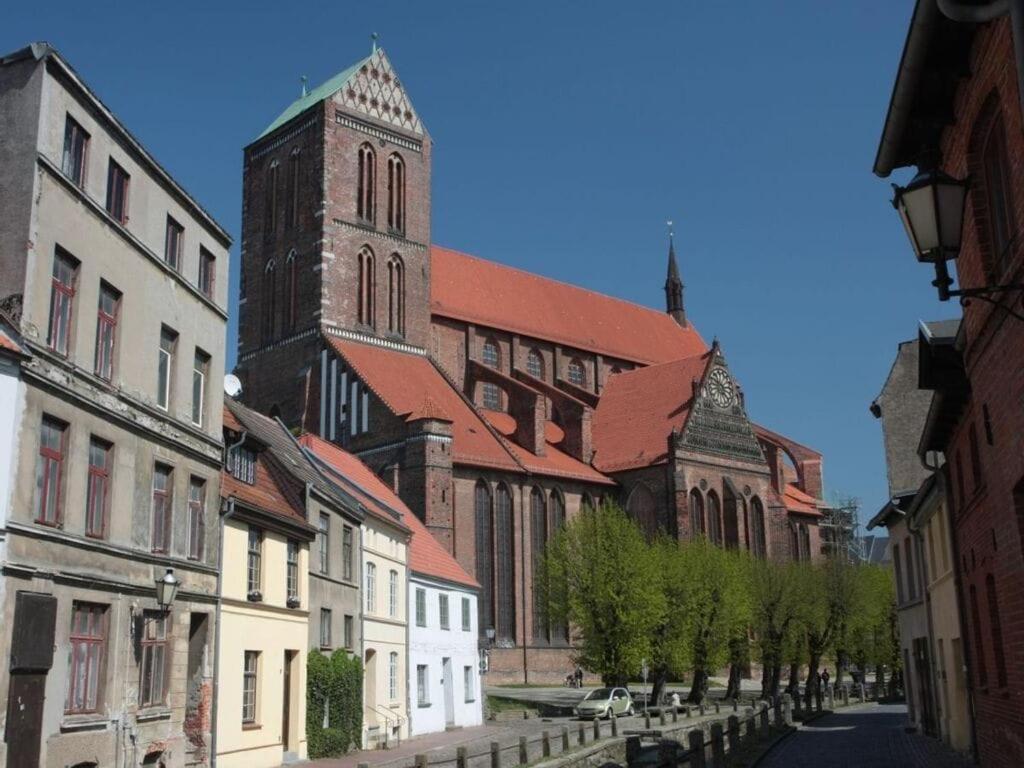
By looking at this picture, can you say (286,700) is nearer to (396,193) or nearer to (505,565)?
(505,565)

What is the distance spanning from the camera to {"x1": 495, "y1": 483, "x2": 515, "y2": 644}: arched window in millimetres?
51531

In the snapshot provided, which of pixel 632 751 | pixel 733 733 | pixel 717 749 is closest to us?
pixel 632 751

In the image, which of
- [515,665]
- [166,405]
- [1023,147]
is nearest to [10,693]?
[166,405]

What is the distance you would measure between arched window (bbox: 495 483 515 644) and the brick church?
0.08 metres

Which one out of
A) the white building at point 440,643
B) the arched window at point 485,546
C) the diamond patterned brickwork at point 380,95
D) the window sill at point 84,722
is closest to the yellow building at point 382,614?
the white building at point 440,643

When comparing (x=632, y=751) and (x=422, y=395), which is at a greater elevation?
(x=422, y=395)

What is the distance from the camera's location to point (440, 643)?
35.4 meters

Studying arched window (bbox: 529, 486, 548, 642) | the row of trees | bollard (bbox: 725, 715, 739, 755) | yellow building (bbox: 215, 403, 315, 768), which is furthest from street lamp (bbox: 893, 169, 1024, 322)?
arched window (bbox: 529, 486, 548, 642)

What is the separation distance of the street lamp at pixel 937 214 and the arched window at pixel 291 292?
49.4 m

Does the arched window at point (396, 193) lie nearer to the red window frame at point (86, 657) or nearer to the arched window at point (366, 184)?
the arched window at point (366, 184)

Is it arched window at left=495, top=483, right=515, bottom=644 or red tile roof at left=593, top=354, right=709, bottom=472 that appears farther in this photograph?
red tile roof at left=593, top=354, right=709, bottom=472

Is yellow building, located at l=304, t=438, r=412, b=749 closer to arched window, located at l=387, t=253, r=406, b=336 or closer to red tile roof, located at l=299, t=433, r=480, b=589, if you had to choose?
red tile roof, located at l=299, t=433, r=480, b=589

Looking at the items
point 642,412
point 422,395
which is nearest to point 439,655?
point 422,395

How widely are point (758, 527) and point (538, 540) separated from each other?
13.4 meters
